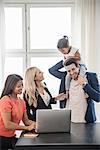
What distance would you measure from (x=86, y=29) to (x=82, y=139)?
257 centimetres

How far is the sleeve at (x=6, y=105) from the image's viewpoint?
2.87 meters

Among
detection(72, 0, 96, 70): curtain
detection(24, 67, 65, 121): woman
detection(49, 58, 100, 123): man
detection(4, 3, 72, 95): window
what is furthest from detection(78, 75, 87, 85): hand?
detection(4, 3, 72, 95): window

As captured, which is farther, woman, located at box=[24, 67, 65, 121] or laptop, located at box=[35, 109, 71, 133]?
woman, located at box=[24, 67, 65, 121]

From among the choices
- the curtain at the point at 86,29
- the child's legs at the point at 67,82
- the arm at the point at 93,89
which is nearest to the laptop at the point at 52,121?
the arm at the point at 93,89

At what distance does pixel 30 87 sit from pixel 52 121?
0.65 metres

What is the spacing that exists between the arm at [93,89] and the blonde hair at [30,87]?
57 centimetres

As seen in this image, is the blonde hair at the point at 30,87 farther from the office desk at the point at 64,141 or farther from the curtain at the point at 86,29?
the curtain at the point at 86,29

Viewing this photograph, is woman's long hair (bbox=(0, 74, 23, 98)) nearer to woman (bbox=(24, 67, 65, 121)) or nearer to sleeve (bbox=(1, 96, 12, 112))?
sleeve (bbox=(1, 96, 12, 112))

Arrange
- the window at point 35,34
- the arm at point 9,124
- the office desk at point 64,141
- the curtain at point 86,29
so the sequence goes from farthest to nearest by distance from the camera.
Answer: the window at point 35,34 < the curtain at point 86,29 < the arm at point 9,124 < the office desk at point 64,141

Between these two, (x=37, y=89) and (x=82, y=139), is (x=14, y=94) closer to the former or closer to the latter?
(x=37, y=89)

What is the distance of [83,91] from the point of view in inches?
132

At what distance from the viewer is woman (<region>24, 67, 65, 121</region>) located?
3204mm

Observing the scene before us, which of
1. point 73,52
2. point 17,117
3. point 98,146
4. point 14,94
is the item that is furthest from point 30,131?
point 73,52

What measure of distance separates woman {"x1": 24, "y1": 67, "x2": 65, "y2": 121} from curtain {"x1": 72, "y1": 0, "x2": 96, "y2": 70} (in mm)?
1572
